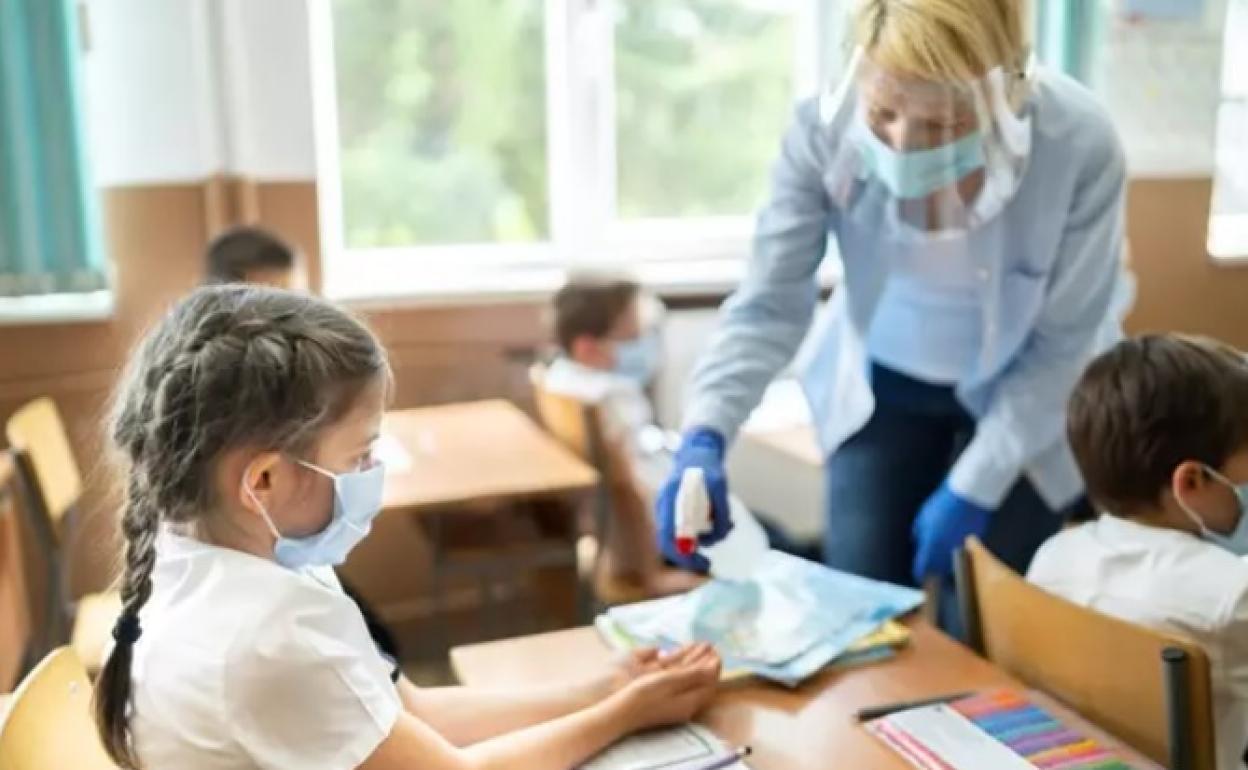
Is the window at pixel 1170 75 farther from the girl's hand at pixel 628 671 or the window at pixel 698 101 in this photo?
the girl's hand at pixel 628 671

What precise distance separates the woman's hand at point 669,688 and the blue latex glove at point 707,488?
0.26m

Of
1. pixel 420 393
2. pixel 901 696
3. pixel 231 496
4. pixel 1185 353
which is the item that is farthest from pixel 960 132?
pixel 420 393

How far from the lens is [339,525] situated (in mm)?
1222

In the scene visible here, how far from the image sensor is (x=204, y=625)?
3.62ft

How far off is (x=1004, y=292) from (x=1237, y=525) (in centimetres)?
42

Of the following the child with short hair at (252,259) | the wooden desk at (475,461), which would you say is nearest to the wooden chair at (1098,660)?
the wooden desk at (475,461)

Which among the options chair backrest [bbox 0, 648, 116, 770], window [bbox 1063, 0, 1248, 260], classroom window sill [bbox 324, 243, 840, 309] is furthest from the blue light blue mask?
window [bbox 1063, 0, 1248, 260]

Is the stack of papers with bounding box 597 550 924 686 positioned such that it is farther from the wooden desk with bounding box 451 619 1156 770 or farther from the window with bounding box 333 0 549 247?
the window with bounding box 333 0 549 247

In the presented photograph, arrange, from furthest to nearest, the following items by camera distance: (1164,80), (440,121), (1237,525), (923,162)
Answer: (1164,80), (440,121), (923,162), (1237,525)

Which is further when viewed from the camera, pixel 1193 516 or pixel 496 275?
Answer: pixel 496 275

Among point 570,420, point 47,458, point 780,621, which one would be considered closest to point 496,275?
point 570,420

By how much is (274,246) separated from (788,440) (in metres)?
1.23

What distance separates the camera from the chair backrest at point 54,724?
1.13 m

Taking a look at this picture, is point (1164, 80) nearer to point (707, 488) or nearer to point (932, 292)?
point (932, 292)
